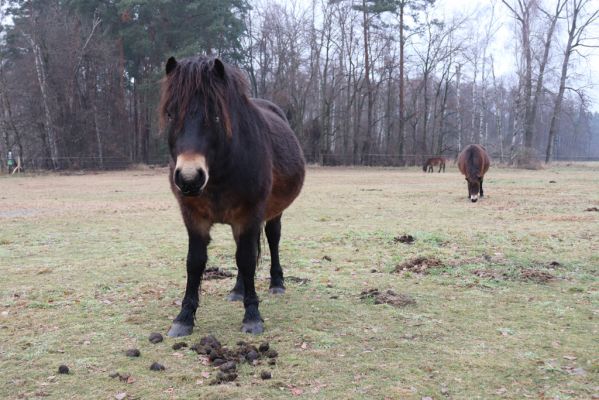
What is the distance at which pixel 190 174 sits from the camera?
3.04m

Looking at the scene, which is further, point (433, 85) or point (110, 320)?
point (433, 85)

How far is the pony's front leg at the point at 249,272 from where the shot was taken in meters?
3.85

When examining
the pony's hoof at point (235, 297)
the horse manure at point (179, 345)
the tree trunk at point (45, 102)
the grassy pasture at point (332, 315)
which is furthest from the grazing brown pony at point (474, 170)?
the tree trunk at point (45, 102)

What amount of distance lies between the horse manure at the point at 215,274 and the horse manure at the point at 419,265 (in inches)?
79.5

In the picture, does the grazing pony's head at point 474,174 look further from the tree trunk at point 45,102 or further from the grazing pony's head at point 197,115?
the tree trunk at point 45,102

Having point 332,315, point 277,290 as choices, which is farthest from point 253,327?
point 277,290

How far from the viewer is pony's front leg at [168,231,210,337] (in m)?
3.78

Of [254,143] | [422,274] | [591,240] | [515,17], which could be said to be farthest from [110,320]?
[515,17]

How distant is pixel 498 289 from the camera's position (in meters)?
4.92

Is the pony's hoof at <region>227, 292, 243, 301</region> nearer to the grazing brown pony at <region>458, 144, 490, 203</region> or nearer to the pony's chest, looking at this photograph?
the pony's chest

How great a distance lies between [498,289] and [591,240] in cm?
348

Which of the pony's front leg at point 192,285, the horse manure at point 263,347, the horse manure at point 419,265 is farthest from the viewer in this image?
the horse manure at point 419,265

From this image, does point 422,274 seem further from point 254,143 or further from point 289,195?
point 254,143

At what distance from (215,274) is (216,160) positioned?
2507 millimetres
